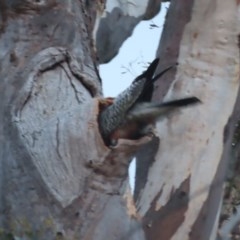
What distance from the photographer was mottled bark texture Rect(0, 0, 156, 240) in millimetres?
1683

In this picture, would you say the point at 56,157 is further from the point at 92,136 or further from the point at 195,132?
the point at 195,132

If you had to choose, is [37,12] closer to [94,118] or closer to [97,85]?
[97,85]

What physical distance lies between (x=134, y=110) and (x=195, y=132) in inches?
21.9

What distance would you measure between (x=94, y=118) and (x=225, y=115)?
2.09ft

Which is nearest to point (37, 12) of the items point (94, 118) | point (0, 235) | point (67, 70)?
point (67, 70)

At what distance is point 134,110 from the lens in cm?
164

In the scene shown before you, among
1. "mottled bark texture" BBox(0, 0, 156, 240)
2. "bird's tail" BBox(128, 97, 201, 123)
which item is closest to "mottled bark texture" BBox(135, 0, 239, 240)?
"mottled bark texture" BBox(0, 0, 156, 240)

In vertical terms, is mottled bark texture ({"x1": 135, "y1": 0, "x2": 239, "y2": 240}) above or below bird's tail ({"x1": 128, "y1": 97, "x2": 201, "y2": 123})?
below

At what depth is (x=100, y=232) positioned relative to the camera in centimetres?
170

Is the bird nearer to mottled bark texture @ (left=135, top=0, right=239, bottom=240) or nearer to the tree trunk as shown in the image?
the tree trunk

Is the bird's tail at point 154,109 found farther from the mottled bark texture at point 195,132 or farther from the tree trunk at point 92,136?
the mottled bark texture at point 195,132

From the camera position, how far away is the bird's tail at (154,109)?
62.9 inches

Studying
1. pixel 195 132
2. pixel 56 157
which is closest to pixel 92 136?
pixel 56 157

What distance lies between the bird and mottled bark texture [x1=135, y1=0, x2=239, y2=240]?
397 millimetres
